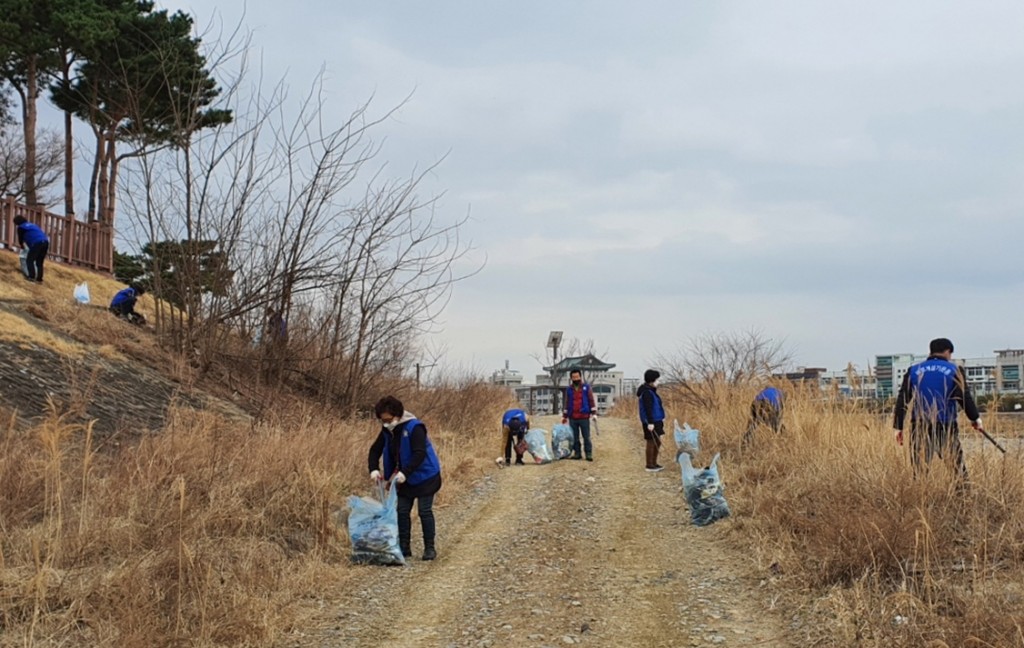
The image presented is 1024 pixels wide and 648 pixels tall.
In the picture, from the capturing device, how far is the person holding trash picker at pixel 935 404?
6.71 meters

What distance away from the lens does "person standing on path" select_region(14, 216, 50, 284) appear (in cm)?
1688

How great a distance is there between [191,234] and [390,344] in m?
4.67

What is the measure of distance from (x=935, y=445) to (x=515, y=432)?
8127 mm

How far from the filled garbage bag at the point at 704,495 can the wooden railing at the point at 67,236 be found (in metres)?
16.7

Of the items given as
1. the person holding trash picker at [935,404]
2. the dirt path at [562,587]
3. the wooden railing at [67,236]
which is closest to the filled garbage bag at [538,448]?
the dirt path at [562,587]

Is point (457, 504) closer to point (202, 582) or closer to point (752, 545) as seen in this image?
point (752, 545)

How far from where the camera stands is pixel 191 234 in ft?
48.0

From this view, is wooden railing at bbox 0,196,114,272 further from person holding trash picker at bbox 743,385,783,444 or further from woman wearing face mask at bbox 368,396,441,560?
person holding trash picker at bbox 743,385,783,444

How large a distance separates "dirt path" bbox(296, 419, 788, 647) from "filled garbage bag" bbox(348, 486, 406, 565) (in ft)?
0.47

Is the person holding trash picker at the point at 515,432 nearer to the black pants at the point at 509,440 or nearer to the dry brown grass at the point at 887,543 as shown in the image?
the black pants at the point at 509,440

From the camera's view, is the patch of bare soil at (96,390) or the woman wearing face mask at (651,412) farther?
the woman wearing face mask at (651,412)

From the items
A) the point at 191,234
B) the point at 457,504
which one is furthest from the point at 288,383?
the point at 457,504

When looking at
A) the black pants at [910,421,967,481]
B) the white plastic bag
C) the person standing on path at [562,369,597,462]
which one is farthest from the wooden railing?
the black pants at [910,421,967,481]

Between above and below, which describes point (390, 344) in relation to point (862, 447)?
above
